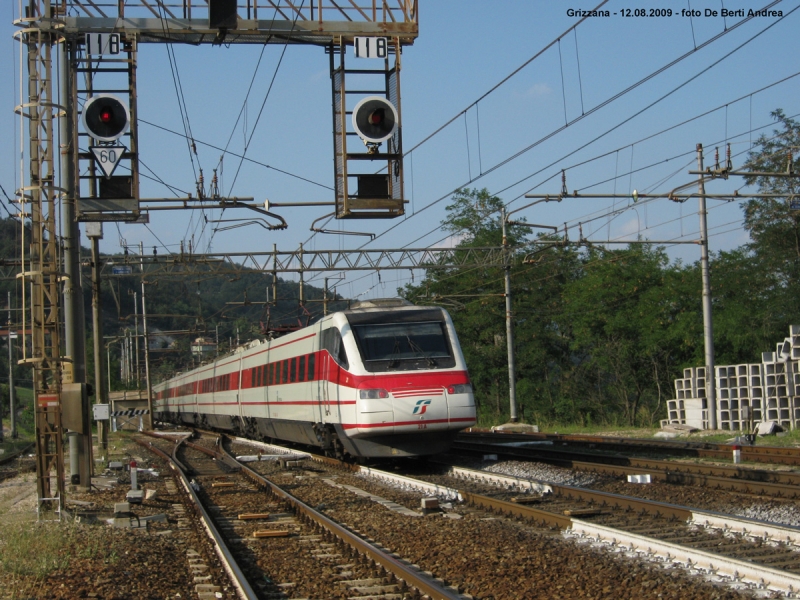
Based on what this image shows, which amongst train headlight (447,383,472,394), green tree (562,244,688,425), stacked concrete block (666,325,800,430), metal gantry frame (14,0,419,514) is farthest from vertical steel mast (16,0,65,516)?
green tree (562,244,688,425)

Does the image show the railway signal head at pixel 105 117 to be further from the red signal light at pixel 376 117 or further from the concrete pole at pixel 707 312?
the concrete pole at pixel 707 312

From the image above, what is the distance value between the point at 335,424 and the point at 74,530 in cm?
690

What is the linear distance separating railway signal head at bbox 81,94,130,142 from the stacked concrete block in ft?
52.6

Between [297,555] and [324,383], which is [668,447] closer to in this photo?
[324,383]

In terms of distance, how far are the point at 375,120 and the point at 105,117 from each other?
12.7ft

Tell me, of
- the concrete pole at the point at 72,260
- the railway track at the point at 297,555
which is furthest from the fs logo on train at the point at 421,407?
the concrete pole at the point at 72,260

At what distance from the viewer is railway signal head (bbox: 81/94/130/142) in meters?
13.0

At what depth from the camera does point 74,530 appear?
999 centimetres

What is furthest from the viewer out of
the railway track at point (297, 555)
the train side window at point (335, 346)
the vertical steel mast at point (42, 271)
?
the train side window at point (335, 346)

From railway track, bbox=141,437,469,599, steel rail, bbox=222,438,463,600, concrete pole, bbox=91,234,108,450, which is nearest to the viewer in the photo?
steel rail, bbox=222,438,463,600

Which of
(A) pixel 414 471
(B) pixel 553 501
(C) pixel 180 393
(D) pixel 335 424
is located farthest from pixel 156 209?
(C) pixel 180 393

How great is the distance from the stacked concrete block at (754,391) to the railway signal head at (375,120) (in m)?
13.4

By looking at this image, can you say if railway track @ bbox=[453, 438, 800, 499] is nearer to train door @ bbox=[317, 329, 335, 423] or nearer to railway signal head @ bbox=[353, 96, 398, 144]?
train door @ bbox=[317, 329, 335, 423]

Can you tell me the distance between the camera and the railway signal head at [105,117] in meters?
13.0
